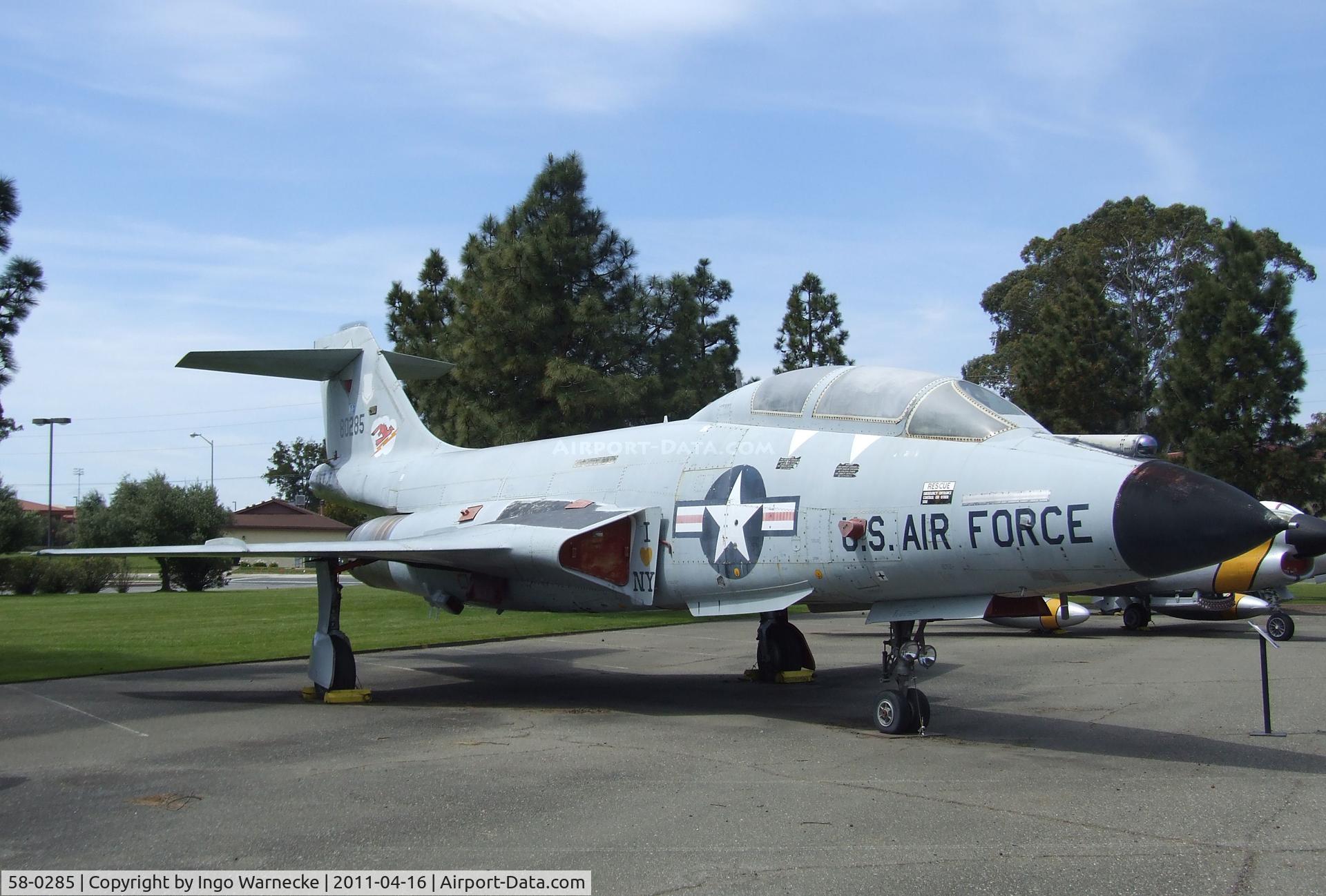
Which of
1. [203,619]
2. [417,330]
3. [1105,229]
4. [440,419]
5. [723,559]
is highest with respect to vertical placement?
[1105,229]

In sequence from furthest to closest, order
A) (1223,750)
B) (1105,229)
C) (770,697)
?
(1105,229)
(770,697)
(1223,750)

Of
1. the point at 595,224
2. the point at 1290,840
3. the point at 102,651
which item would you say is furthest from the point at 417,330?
the point at 1290,840

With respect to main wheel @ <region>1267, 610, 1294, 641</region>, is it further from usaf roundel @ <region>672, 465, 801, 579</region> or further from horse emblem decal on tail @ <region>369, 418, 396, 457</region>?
horse emblem decal on tail @ <region>369, 418, 396, 457</region>

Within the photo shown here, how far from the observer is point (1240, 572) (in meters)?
18.8

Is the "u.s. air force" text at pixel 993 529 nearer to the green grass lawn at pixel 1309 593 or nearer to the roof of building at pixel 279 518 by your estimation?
the green grass lawn at pixel 1309 593

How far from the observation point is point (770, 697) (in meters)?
11.4

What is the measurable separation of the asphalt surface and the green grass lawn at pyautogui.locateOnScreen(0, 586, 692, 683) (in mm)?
2155

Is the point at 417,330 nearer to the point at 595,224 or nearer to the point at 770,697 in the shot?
the point at 595,224

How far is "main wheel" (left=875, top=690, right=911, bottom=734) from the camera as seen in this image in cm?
869

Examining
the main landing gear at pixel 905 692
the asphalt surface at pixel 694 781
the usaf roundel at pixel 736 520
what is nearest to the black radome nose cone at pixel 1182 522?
the asphalt surface at pixel 694 781

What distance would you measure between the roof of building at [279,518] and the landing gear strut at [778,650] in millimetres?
61347

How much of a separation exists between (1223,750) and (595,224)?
75.3 ft

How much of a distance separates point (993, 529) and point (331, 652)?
23.2 ft

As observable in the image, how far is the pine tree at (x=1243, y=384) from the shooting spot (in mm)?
28547
